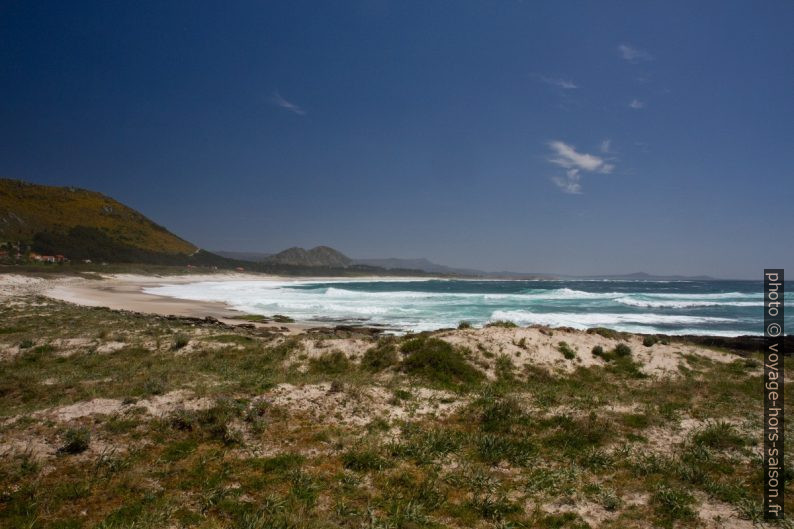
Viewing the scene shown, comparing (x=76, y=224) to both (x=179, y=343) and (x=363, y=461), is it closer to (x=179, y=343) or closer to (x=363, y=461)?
(x=179, y=343)

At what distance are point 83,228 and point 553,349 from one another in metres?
123

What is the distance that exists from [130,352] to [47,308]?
1619 cm

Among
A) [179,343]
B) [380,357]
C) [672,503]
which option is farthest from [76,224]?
[672,503]

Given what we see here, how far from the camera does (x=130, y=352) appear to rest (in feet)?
48.0

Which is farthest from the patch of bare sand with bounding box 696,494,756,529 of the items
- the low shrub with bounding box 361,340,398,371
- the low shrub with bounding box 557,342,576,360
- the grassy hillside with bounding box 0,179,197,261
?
the grassy hillside with bounding box 0,179,197,261

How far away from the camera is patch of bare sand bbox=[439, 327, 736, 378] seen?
44.9 ft

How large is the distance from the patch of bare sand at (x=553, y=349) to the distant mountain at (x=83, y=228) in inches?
3997

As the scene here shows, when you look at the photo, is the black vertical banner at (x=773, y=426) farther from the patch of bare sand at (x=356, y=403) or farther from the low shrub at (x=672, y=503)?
the patch of bare sand at (x=356, y=403)

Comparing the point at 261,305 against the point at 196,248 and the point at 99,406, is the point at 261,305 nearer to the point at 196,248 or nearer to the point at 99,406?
the point at 99,406

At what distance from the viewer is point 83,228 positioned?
99.7 m

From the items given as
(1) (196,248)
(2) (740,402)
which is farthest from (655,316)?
(1) (196,248)

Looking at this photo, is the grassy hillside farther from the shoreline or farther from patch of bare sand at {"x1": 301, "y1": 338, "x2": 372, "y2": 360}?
patch of bare sand at {"x1": 301, "y1": 338, "x2": 372, "y2": 360}

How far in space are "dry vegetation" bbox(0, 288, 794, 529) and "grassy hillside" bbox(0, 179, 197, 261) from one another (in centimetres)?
9781

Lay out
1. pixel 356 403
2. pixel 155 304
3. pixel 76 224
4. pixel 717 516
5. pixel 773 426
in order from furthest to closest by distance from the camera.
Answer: pixel 76 224, pixel 155 304, pixel 356 403, pixel 773 426, pixel 717 516
